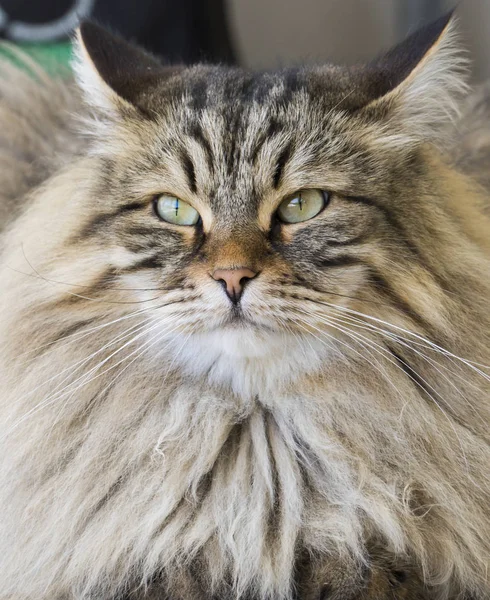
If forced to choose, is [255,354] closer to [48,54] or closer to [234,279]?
[234,279]

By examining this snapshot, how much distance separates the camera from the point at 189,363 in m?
1.19

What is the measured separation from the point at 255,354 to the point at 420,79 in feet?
1.69

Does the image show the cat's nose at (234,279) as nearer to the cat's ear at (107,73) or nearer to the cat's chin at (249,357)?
the cat's chin at (249,357)

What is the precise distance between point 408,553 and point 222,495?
306 millimetres

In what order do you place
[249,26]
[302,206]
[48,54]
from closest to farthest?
[302,206]
[48,54]
[249,26]

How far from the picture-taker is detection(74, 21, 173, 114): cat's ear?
3.94 ft

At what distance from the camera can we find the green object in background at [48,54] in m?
1.94

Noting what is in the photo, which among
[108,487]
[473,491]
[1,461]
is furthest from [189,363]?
[473,491]

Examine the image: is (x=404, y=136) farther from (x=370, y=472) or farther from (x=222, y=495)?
(x=222, y=495)

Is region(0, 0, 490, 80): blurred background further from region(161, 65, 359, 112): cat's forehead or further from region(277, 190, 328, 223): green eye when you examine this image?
region(277, 190, 328, 223): green eye

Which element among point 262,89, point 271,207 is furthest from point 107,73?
point 271,207

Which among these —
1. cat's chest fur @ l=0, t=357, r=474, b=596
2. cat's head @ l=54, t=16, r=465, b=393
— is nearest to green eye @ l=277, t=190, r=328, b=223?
cat's head @ l=54, t=16, r=465, b=393

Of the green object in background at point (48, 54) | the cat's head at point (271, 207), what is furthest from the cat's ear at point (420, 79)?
the green object in background at point (48, 54)

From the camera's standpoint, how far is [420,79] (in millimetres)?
1139
